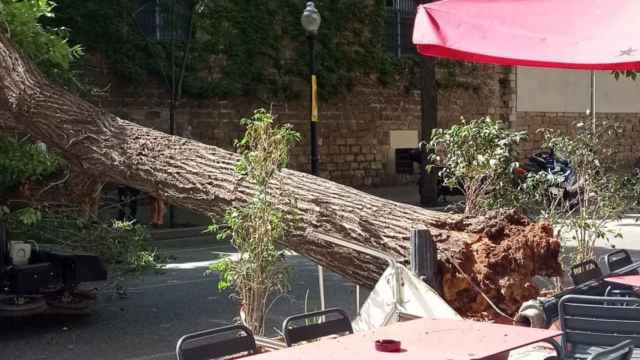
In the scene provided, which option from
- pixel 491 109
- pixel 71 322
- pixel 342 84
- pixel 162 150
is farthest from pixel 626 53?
pixel 491 109

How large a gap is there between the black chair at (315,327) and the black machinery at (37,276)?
357 centimetres

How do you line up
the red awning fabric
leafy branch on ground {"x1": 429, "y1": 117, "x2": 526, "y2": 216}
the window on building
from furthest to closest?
the window on building
leafy branch on ground {"x1": 429, "y1": 117, "x2": 526, "y2": 216}
the red awning fabric

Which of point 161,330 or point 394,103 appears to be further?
point 394,103

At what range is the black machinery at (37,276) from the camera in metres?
7.04

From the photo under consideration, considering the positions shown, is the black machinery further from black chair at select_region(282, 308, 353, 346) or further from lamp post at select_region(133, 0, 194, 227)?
lamp post at select_region(133, 0, 194, 227)

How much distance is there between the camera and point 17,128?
7941 millimetres

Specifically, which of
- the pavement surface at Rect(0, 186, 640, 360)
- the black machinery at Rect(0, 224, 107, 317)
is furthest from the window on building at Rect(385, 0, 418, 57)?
the black machinery at Rect(0, 224, 107, 317)

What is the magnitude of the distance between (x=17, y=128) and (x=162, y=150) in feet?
5.96

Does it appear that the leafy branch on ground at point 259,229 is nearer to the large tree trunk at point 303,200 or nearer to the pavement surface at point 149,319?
the large tree trunk at point 303,200

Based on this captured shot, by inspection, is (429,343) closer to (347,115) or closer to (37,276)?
(37,276)

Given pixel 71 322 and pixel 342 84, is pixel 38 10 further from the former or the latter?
pixel 342 84

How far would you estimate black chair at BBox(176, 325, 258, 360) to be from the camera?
363cm

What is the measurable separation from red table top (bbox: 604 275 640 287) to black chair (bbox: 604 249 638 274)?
1.17 ft

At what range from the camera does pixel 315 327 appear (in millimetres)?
4203
